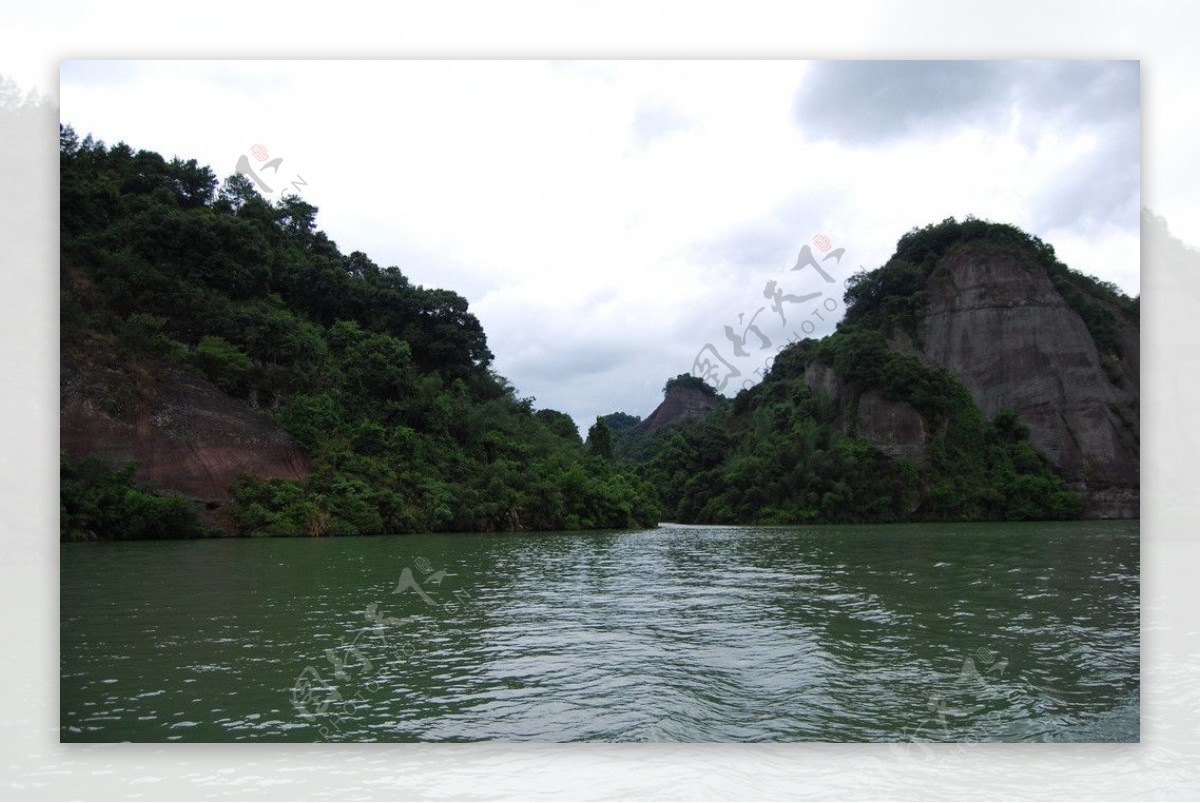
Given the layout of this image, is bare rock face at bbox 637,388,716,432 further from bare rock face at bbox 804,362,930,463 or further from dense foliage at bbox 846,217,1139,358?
dense foliage at bbox 846,217,1139,358

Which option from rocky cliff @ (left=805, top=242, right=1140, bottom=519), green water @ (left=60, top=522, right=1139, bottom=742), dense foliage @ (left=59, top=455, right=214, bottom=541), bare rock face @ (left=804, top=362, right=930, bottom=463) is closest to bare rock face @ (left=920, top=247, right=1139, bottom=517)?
rocky cliff @ (left=805, top=242, right=1140, bottom=519)

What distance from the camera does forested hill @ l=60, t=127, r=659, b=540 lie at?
17922 millimetres

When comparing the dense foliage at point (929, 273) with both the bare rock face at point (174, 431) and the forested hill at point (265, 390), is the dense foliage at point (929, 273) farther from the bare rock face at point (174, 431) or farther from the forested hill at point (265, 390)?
the bare rock face at point (174, 431)

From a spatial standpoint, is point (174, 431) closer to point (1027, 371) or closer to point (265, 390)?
point (265, 390)

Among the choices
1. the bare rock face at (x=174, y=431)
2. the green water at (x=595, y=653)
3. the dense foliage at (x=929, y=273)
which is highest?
the dense foliage at (x=929, y=273)

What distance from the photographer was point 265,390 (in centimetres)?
2328

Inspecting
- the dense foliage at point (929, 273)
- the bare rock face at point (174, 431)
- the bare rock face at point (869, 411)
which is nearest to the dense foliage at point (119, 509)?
the bare rock face at point (174, 431)

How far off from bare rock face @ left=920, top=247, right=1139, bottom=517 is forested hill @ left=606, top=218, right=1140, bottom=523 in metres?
0.06

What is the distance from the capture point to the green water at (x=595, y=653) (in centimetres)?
512

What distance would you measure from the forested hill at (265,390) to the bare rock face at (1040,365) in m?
12.8

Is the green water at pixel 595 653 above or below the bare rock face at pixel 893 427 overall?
below

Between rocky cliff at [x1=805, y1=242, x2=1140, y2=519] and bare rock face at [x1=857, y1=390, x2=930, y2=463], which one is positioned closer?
rocky cliff at [x1=805, y1=242, x2=1140, y2=519]

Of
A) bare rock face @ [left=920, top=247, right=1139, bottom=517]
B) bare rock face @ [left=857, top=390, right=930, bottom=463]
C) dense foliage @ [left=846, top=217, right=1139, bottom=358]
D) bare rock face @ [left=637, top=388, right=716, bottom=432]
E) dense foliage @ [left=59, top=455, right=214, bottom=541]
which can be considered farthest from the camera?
bare rock face @ [left=637, top=388, right=716, bottom=432]

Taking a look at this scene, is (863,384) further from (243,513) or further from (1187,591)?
(1187,591)
